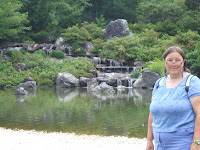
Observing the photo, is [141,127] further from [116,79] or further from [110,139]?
[116,79]

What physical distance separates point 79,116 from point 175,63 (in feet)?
26.6

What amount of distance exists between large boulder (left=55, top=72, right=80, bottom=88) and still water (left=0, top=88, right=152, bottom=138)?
7.33 meters

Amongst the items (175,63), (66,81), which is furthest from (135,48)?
(175,63)

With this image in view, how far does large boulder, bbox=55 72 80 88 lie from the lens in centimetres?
2220

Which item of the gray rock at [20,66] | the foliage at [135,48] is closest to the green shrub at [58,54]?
the gray rock at [20,66]

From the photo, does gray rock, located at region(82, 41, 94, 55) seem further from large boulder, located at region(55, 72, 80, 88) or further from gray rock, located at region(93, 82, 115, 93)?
gray rock, located at region(93, 82, 115, 93)

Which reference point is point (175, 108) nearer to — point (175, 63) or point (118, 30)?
point (175, 63)

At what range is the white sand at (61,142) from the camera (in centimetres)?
605

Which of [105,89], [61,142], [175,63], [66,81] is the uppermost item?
[175,63]

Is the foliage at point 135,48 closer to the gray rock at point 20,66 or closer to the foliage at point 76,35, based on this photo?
the foliage at point 76,35

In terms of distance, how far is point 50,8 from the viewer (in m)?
34.1

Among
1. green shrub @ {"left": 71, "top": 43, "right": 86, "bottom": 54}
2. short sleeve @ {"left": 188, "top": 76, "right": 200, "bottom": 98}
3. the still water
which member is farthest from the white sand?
green shrub @ {"left": 71, "top": 43, "right": 86, "bottom": 54}

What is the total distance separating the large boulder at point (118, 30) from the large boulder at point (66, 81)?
551 inches

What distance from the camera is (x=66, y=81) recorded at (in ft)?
72.8
